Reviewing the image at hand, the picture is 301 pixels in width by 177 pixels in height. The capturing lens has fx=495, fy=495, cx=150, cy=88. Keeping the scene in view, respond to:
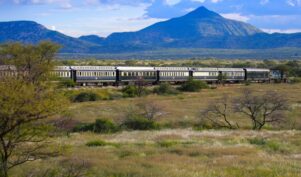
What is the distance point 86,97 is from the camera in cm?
6119

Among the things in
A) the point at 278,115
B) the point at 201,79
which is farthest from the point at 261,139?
the point at 201,79

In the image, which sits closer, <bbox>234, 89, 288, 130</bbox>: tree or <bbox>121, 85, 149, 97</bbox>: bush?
<bbox>234, 89, 288, 130</bbox>: tree

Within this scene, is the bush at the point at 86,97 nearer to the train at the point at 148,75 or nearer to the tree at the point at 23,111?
the train at the point at 148,75

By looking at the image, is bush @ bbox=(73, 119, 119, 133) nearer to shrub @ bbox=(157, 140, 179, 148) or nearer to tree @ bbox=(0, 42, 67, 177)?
shrub @ bbox=(157, 140, 179, 148)

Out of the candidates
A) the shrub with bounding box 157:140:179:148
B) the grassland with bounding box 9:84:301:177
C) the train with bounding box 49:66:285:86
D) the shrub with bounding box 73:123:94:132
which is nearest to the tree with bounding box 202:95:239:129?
the grassland with bounding box 9:84:301:177

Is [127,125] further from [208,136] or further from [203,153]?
[203,153]

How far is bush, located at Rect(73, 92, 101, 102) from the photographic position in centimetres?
6069

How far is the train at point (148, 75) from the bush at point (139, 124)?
2409 centimetres

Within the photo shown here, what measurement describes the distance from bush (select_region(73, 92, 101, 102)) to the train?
156 inches

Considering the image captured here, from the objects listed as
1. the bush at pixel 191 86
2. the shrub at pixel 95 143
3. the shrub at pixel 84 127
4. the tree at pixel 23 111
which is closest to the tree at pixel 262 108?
the shrub at pixel 84 127

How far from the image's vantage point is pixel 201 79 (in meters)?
88.7

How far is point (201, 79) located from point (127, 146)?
212ft

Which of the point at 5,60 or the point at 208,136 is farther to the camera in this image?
the point at 5,60

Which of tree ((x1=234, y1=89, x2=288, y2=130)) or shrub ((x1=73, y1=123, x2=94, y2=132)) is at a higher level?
tree ((x1=234, y1=89, x2=288, y2=130))
